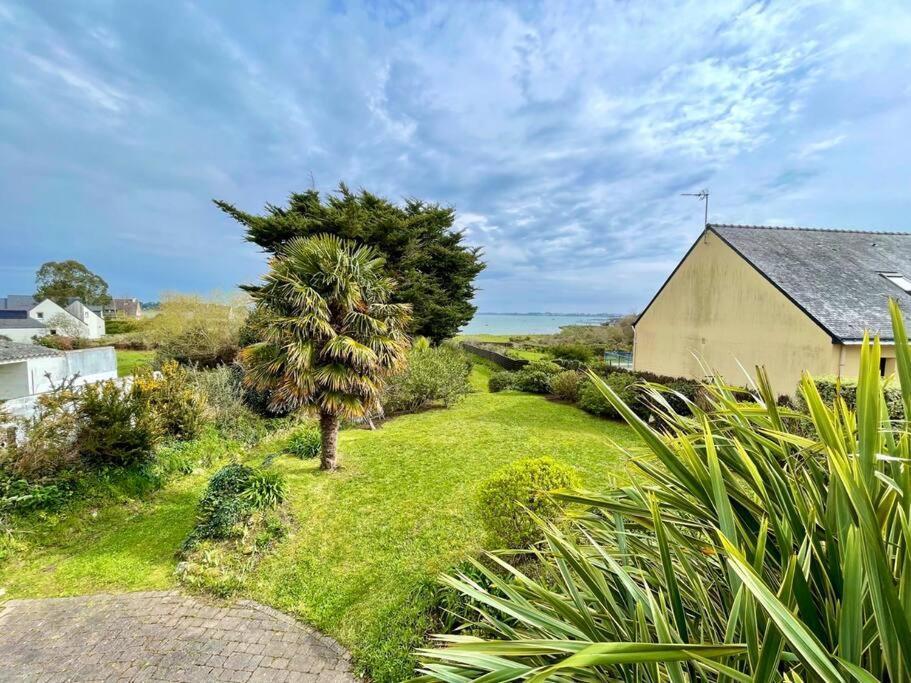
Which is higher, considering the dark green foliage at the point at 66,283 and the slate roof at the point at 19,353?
the dark green foliage at the point at 66,283

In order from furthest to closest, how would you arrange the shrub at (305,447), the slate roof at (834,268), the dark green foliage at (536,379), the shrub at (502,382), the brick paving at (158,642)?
the shrub at (502,382), the dark green foliage at (536,379), the slate roof at (834,268), the shrub at (305,447), the brick paving at (158,642)

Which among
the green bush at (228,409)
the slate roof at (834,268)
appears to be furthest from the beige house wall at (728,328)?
the green bush at (228,409)

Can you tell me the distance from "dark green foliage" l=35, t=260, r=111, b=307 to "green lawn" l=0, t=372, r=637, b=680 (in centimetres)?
5777

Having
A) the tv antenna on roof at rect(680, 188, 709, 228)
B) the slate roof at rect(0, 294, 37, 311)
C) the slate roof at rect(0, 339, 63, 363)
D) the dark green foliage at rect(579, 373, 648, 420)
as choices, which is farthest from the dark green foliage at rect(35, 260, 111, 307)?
the tv antenna on roof at rect(680, 188, 709, 228)

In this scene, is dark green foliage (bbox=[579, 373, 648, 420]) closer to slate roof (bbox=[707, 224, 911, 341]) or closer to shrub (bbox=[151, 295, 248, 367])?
slate roof (bbox=[707, 224, 911, 341])

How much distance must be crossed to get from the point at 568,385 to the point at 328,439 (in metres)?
9.51

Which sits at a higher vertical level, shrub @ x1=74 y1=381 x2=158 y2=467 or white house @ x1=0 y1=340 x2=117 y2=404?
white house @ x1=0 y1=340 x2=117 y2=404

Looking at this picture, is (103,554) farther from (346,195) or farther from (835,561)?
(346,195)

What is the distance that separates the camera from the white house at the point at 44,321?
103 feet

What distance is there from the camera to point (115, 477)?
6.59 meters

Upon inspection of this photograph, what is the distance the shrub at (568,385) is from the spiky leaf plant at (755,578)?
11.8 metres

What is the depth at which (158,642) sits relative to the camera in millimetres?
3535

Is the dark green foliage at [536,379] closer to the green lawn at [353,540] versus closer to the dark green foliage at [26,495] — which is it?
the green lawn at [353,540]

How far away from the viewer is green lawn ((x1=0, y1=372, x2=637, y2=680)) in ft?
12.5
